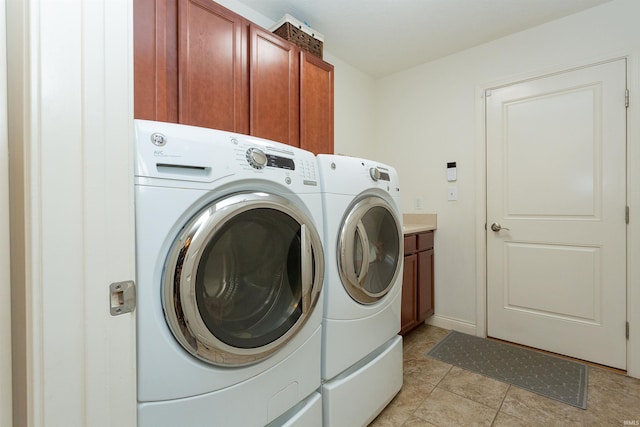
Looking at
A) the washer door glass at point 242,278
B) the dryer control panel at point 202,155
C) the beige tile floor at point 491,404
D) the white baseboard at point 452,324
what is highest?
the dryer control panel at point 202,155

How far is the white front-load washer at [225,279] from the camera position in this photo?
0.68 meters

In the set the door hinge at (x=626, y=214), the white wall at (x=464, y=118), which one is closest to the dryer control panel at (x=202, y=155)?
the white wall at (x=464, y=118)

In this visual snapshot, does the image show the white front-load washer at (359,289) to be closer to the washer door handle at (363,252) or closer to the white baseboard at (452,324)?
the washer door handle at (363,252)

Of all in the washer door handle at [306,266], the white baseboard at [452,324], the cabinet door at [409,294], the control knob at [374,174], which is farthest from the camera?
the white baseboard at [452,324]

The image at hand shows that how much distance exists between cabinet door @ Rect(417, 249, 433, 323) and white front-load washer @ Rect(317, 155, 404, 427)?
852 millimetres

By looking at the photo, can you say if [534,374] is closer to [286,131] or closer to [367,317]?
[367,317]

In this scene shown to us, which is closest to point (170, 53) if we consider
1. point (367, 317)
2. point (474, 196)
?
point (367, 317)

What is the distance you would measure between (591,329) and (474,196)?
1.16m

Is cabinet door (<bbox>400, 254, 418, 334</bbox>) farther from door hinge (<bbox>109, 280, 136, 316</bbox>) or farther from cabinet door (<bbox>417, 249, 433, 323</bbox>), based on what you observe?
door hinge (<bbox>109, 280, 136, 316</bbox>)

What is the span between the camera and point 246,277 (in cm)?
87

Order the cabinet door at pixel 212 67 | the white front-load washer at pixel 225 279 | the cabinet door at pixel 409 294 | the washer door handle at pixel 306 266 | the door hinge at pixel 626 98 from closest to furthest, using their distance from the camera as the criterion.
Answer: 1. the white front-load washer at pixel 225 279
2. the washer door handle at pixel 306 266
3. the cabinet door at pixel 212 67
4. the door hinge at pixel 626 98
5. the cabinet door at pixel 409 294

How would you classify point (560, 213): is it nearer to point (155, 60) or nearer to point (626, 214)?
point (626, 214)

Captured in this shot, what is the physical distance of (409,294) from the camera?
2.18 m

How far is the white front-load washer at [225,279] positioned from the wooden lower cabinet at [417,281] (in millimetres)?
1231
